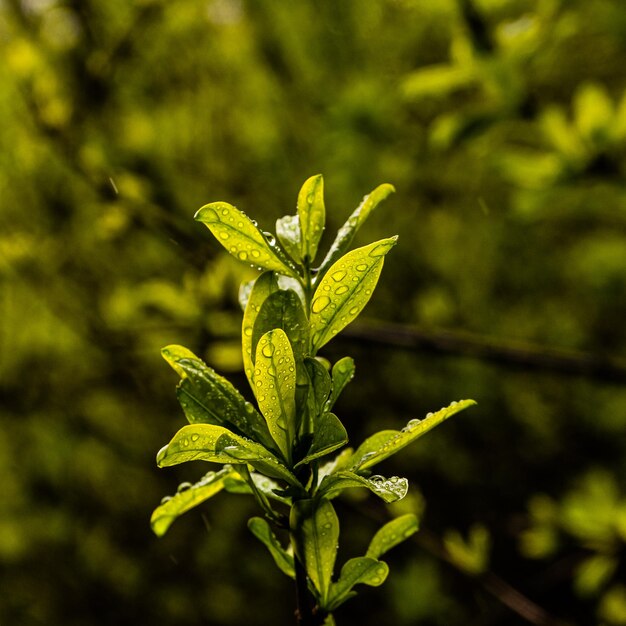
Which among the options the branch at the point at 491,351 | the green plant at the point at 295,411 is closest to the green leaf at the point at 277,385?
the green plant at the point at 295,411

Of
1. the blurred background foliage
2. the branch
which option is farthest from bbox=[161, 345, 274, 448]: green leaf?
the blurred background foliage

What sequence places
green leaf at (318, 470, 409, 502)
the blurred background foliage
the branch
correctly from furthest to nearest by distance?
the blurred background foliage < the branch < green leaf at (318, 470, 409, 502)

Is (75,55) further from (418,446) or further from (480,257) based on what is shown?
(418,446)

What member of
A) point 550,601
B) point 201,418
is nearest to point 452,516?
point 550,601

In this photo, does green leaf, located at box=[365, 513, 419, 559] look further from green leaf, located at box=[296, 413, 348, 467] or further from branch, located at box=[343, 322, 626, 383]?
branch, located at box=[343, 322, 626, 383]

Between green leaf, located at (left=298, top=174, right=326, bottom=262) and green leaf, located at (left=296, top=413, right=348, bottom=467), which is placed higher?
green leaf, located at (left=298, top=174, right=326, bottom=262)
